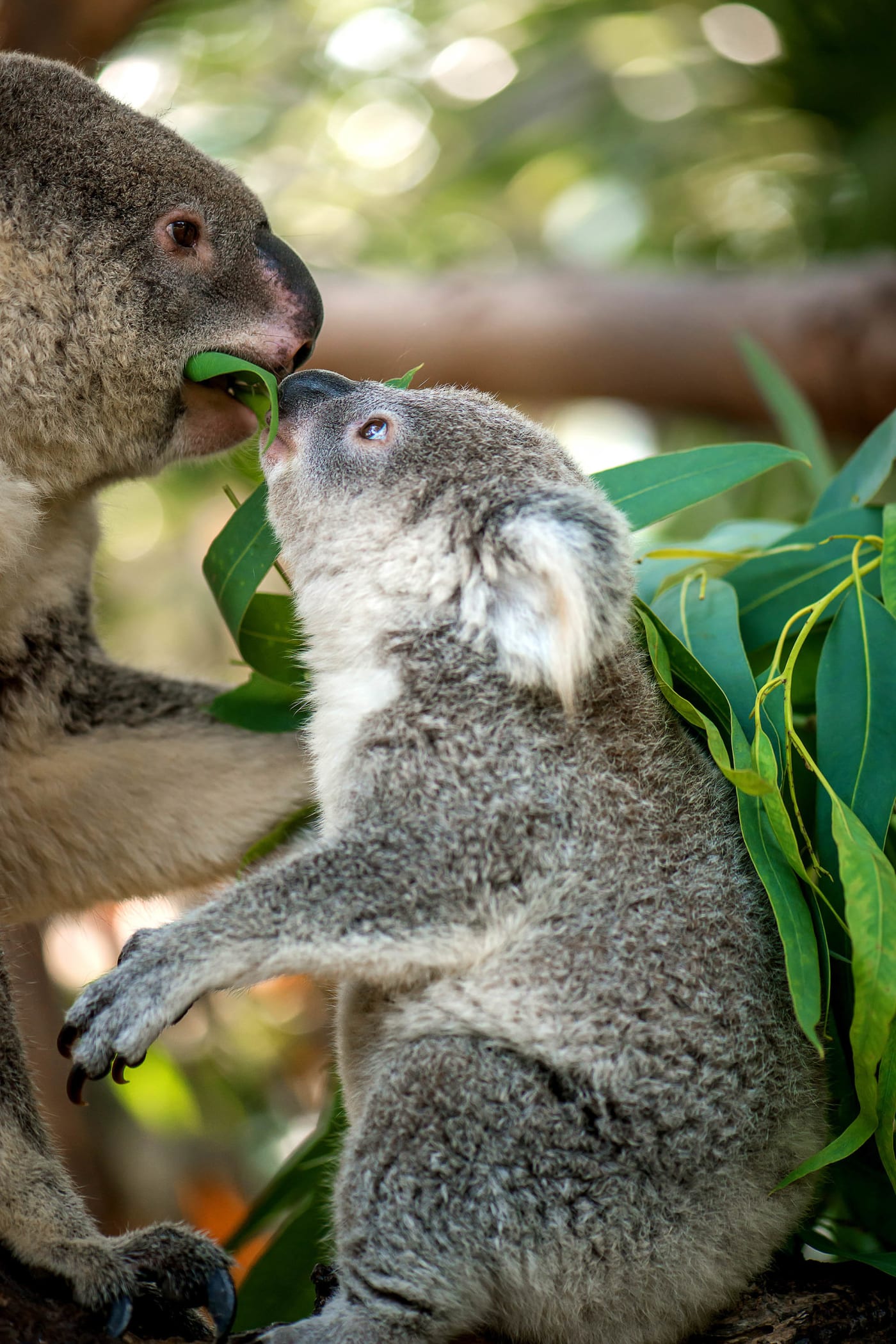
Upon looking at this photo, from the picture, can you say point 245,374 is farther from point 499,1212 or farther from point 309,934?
point 499,1212

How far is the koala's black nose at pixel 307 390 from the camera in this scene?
90.6 inches

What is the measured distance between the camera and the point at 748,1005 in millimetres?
1852

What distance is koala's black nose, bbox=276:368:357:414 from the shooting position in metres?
2.30

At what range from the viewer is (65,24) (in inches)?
185

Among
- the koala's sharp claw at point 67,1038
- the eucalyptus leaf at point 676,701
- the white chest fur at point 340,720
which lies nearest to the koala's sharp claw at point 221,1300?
the koala's sharp claw at point 67,1038

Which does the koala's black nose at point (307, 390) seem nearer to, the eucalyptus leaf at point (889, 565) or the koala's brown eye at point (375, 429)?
the koala's brown eye at point (375, 429)

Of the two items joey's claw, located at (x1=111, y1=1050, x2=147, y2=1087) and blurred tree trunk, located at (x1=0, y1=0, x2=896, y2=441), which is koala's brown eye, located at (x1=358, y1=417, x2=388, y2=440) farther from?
blurred tree trunk, located at (x1=0, y1=0, x2=896, y2=441)

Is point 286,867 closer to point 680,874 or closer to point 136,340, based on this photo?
point 680,874

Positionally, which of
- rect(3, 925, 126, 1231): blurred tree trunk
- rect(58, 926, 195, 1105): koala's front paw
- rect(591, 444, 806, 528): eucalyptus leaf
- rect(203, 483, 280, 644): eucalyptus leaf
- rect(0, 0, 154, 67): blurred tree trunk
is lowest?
rect(3, 925, 126, 1231): blurred tree trunk

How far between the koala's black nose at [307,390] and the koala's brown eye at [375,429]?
0.30ft

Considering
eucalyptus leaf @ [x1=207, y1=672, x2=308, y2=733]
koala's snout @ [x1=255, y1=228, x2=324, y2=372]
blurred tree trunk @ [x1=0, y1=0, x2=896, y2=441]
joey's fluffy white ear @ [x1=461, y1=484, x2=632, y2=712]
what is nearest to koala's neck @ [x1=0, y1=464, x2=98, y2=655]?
eucalyptus leaf @ [x1=207, y1=672, x2=308, y2=733]

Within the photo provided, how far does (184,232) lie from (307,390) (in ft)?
1.47

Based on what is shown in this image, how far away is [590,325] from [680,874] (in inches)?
162

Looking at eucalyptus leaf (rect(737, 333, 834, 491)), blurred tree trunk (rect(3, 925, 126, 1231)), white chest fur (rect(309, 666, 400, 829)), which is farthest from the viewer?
blurred tree trunk (rect(3, 925, 126, 1231))
